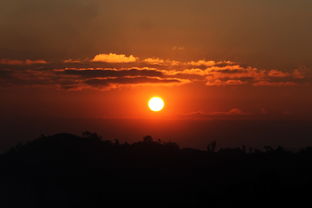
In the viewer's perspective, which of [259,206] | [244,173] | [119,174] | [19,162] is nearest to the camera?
[259,206]

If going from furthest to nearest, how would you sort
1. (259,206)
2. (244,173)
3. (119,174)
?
(119,174)
(244,173)
(259,206)

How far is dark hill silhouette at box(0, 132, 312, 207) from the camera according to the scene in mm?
40531

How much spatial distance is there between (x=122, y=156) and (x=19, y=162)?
863cm

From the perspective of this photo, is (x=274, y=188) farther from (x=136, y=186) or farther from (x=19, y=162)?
(x=19, y=162)

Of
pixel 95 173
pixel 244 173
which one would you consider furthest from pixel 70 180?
pixel 244 173

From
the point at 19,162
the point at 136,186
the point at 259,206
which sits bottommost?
the point at 259,206

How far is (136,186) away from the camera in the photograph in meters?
44.2

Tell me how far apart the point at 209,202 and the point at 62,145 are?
16795mm

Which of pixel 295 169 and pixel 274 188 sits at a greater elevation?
pixel 295 169

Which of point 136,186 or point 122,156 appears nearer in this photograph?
point 136,186

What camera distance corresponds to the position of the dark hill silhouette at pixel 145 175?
40531 mm

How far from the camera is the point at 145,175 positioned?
4588cm

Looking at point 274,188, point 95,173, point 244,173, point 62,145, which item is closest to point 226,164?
point 244,173

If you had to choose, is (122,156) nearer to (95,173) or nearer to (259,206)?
(95,173)
